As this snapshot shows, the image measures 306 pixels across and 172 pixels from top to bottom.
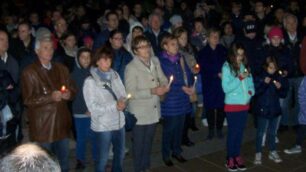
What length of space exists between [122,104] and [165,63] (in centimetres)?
120

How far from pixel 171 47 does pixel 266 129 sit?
76.2 inches

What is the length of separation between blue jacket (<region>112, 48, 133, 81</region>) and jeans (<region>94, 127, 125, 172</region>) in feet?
3.75

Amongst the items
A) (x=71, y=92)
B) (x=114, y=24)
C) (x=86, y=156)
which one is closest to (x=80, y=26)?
(x=114, y=24)

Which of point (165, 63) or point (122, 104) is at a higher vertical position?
point (165, 63)

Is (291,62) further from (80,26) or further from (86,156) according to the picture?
(80,26)

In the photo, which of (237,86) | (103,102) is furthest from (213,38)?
(103,102)

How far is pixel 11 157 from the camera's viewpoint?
234 cm

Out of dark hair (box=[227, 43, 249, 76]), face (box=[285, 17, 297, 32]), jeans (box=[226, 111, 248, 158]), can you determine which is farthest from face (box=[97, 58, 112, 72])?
face (box=[285, 17, 297, 32])

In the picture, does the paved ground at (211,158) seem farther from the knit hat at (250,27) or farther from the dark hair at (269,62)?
the knit hat at (250,27)

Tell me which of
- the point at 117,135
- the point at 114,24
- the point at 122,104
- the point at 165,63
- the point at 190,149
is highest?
the point at 114,24

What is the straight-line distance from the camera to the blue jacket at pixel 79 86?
6207mm

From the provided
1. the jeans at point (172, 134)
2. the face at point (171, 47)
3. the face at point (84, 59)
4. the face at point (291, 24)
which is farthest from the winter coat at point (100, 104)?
the face at point (291, 24)

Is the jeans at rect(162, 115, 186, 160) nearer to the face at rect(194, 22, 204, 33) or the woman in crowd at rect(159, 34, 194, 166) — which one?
the woman in crowd at rect(159, 34, 194, 166)

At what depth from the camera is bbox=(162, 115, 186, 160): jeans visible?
6535 mm
